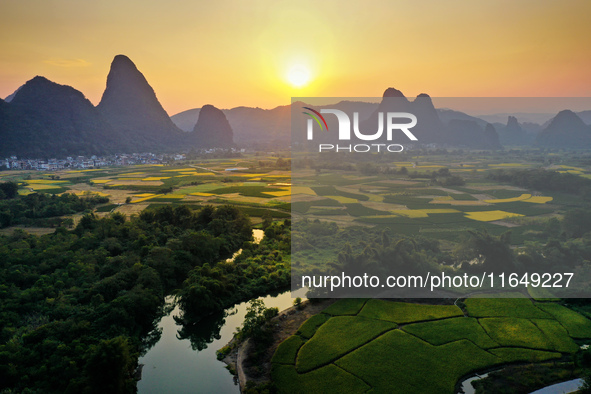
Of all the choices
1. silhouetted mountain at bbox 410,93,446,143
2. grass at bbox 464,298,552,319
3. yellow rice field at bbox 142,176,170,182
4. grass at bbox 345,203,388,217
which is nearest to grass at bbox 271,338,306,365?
grass at bbox 464,298,552,319

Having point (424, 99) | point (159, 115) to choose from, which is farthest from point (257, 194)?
point (159, 115)

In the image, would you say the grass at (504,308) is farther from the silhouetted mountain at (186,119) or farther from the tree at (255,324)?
the silhouetted mountain at (186,119)

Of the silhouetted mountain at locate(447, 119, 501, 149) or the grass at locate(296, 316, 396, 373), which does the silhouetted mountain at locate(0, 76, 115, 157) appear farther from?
the grass at locate(296, 316, 396, 373)

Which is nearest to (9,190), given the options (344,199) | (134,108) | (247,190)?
(247,190)

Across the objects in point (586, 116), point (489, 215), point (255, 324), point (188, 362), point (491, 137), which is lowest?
point (188, 362)

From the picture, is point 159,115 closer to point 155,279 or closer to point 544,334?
point 155,279

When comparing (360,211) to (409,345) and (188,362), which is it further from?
(188,362)
